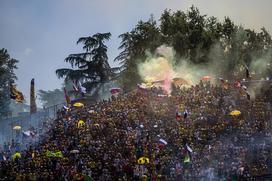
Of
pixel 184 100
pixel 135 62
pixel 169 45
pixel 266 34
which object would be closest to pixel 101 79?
pixel 135 62

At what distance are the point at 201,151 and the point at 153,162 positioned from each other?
10.6 feet

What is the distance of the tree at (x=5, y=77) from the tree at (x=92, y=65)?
13.7 m

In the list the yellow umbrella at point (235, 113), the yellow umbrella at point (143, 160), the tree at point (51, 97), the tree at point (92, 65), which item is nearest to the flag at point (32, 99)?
the tree at point (92, 65)

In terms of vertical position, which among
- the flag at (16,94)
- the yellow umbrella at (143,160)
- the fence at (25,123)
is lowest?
the yellow umbrella at (143,160)

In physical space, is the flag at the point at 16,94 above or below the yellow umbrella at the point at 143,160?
above

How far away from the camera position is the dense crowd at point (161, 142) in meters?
34.6

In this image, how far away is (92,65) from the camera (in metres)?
64.4

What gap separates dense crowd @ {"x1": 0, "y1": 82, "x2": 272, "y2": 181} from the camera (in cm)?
3462

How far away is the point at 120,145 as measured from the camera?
1471 inches

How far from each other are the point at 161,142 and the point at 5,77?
4563 cm

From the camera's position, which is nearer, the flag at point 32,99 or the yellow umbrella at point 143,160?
the yellow umbrella at point 143,160

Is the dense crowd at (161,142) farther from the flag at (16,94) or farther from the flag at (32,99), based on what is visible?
the flag at (32,99)

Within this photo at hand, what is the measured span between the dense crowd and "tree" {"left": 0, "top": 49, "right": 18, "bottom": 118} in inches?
1243

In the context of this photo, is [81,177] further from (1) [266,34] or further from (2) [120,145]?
(1) [266,34]
